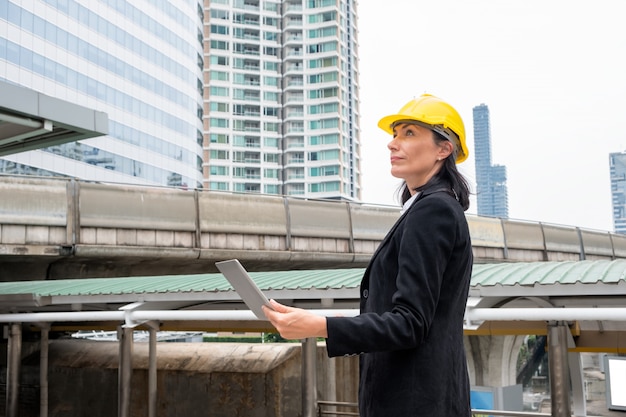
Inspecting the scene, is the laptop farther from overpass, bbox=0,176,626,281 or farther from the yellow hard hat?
overpass, bbox=0,176,626,281

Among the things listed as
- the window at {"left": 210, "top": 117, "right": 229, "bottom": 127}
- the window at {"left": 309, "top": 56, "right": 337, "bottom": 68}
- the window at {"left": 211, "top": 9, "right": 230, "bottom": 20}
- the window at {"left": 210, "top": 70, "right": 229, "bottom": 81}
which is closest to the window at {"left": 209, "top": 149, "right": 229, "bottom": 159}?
the window at {"left": 210, "top": 117, "right": 229, "bottom": 127}

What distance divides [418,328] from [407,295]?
92 mm

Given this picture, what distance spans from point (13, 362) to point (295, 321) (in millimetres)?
11163

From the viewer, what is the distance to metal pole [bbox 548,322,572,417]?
6.82 meters

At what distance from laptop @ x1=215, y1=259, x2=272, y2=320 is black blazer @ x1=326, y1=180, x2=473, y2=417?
0.65ft

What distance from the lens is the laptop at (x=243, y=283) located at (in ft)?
6.07

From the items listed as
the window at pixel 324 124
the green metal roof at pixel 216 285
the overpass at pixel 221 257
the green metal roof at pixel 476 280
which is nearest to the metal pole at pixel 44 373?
the overpass at pixel 221 257

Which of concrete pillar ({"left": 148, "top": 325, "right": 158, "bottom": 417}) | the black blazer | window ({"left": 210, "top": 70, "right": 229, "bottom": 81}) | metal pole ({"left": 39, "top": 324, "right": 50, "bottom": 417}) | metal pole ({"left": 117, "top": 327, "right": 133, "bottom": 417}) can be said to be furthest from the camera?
window ({"left": 210, "top": 70, "right": 229, "bottom": 81})

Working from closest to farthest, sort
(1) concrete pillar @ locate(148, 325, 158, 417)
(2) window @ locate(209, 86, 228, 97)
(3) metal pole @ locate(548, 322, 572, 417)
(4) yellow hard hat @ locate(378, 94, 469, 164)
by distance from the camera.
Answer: (4) yellow hard hat @ locate(378, 94, 469, 164), (3) metal pole @ locate(548, 322, 572, 417), (1) concrete pillar @ locate(148, 325, 158, 417), (2) window @ locate(209, 86, 228, 97)

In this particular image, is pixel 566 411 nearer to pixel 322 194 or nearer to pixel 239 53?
pixel 322 194

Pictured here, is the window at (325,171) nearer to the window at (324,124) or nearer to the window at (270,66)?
the window at (324,124)

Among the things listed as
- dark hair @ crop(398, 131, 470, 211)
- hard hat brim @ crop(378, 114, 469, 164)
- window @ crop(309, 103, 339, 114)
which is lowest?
A: dark hair @ crop(398, 131, 470, 211)

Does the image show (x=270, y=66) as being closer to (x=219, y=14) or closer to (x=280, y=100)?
(x=280, y=100)

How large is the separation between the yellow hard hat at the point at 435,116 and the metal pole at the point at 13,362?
35.1 feet
